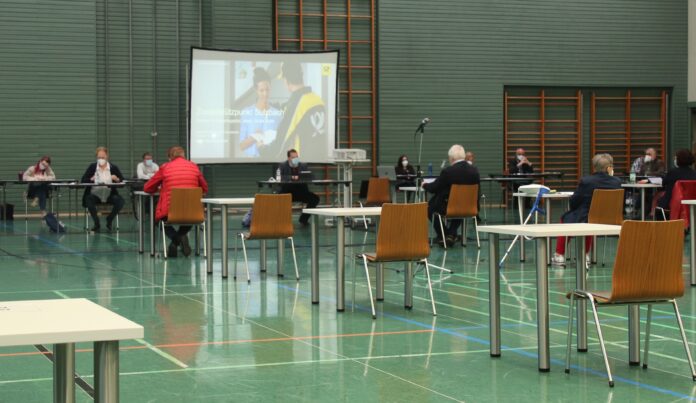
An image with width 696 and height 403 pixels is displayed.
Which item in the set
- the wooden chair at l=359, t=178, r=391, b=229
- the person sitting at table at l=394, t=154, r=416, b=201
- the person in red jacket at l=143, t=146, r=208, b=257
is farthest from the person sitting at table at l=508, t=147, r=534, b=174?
the person in red jacket at l=143, t=146, r=208, b=257

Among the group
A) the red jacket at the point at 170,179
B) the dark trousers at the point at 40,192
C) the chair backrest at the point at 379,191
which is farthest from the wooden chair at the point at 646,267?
the dark trousers at the point at 40,192

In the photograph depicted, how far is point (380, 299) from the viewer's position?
720 cm

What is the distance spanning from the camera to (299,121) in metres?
17.5

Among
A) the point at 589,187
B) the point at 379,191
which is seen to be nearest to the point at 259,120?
the point at 379,191

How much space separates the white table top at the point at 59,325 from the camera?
215cm

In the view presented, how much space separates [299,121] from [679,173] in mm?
8055

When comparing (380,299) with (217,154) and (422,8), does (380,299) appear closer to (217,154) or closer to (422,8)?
(217,154)

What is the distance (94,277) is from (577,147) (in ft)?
45.0

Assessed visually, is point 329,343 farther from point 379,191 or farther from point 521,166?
point 521,166

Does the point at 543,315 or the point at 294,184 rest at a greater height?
the point at 294,184

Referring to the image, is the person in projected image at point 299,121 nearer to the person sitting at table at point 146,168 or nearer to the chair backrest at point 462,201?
the person sitting at table at point 146,168

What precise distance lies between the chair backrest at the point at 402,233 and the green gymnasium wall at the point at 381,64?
11916mm

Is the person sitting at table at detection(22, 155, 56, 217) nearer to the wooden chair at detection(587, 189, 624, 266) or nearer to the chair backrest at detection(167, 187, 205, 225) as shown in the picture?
the chair backrest at detection(167, 187, 205, 225)

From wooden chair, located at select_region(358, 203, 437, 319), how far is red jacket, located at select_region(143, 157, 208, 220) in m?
3.90
